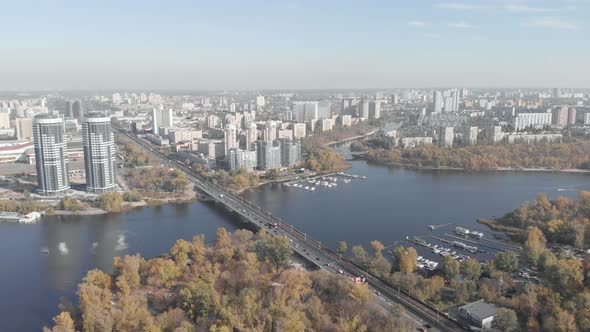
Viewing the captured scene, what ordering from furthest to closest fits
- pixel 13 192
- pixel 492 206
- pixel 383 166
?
pixel 383 166 → pixel 13 192 → pixel 492 206

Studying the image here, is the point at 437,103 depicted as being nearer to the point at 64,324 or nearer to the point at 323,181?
the point at 323,181

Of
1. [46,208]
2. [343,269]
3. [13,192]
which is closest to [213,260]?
[343,269]

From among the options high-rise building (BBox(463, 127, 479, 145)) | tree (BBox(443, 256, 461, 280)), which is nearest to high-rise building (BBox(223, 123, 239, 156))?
high-rise building (BBox(463, 127, 479, 145))

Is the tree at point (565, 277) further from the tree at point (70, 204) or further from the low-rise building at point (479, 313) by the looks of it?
the tree at point (70, 204)

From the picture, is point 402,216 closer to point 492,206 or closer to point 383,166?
point 492,206

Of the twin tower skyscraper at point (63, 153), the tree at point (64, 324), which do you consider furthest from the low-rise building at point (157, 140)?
the tree at point (64, 324)
